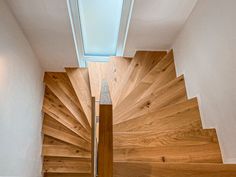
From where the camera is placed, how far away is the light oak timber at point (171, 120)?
185cm

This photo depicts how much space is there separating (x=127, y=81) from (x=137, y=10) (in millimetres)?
1000

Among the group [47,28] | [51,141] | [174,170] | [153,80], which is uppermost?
[47,28]

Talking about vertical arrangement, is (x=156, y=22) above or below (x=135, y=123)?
above

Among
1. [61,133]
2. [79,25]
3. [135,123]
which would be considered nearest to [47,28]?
[79,25]

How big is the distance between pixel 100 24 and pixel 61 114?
1557 millimetres

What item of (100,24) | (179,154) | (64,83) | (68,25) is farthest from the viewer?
(64,83)

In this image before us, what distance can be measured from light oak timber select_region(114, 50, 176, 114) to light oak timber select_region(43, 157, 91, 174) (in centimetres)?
135

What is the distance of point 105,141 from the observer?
0.88 m

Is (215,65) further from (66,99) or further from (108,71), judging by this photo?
(66,99)

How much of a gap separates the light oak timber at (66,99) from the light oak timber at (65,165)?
0.57 m

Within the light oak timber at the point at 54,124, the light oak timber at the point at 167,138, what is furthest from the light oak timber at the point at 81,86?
the light oak timber at the point at 167,138

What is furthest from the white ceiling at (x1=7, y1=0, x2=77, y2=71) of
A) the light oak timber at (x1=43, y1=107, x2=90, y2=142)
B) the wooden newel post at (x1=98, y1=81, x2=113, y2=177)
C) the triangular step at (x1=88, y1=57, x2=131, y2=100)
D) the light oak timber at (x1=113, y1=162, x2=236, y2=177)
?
the light oak timber at (x1=113, y1=162, x2=236, y2=177)

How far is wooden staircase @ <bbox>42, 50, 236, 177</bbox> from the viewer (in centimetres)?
147

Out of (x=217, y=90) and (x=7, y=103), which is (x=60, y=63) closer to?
(x=7, y=103)
